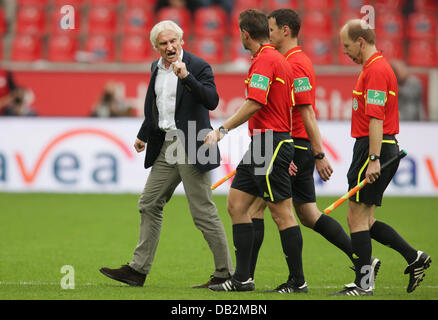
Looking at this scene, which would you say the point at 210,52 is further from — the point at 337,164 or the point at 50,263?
the point at 50,263

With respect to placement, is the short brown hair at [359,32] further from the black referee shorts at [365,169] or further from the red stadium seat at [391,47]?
the red stadium seat at [391,47]

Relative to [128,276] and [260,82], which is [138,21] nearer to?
[128,276]

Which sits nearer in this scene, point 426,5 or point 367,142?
point 367,142

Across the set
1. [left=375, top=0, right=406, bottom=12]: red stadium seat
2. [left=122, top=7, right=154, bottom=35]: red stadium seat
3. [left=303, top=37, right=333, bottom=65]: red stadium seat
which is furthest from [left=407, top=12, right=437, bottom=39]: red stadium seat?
[left=122, top=7, right=154, bottom=35]: red stadium seat

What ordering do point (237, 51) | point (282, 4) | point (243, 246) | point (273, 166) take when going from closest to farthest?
point (273, 166) < point (243, 246) < point (237, 51) < point (282, 4)

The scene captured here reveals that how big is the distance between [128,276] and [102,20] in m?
13.4

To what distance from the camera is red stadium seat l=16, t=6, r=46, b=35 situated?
18981 millimetres

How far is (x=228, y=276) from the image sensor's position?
6.64m

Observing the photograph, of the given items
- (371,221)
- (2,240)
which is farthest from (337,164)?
(371,221)

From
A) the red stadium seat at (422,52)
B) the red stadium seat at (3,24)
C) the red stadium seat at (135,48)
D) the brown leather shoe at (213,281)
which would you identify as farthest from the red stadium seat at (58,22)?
the brown leather shoe at (213,281)

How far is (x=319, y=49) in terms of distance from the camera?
724 inches

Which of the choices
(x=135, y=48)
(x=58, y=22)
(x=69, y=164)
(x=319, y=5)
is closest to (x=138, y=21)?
(x=135, y=48)

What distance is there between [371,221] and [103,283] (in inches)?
88.8

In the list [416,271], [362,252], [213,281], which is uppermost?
[362,252]
